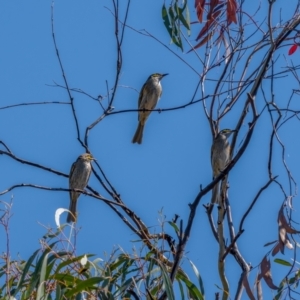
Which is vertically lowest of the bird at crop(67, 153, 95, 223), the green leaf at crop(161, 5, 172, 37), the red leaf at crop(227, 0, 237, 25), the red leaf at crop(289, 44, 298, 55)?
the red leaf at crop(289, 44, 298, 55)

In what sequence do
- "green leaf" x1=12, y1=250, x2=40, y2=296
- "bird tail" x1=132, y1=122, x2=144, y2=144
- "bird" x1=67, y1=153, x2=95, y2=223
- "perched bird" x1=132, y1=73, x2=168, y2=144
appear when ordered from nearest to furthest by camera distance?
1. "green leaf" x1=12, y1=250, x2=40, y2=296
2. "bird" x1=67, y1=153, x2=95, y2=223
3. "bird tail" x1=132, y1=122, x2=144, y2=144
4. "perched bird" x1=132, y1=73, x2=168, y2=144

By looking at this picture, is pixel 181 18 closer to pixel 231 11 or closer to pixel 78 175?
pixel 231 11

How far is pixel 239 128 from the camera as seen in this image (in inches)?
134

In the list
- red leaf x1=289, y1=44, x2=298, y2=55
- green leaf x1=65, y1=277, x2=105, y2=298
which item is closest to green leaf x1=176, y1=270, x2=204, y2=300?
green leaf x1=65, y1=277, x2=105, y2=298

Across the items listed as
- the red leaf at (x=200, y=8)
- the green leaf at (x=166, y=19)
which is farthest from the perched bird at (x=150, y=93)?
the red leaf at (x=200, y=8)

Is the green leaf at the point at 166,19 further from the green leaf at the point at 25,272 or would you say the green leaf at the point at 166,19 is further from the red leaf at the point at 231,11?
the green leaf at the point at 25,272

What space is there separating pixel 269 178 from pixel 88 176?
4.02 meters

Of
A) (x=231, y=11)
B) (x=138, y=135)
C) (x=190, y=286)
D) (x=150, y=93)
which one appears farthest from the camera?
(x=150, y=93)

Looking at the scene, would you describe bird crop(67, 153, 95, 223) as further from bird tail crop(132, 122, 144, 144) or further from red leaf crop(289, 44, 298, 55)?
red leaf crop(289, 44, 298, 55)

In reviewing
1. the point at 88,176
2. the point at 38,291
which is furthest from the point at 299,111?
the point at 88,176

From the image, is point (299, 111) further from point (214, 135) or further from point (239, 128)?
point (214, 135)

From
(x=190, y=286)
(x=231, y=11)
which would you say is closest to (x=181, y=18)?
(x=231, y=11)

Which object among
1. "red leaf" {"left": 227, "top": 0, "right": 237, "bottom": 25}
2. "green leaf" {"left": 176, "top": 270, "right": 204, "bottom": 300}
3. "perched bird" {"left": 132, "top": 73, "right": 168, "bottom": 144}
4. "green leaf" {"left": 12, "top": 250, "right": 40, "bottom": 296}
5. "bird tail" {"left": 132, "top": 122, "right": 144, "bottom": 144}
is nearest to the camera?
"green leaf" {"left": 12, "top": 250, "right": 40, "bottom": 296}

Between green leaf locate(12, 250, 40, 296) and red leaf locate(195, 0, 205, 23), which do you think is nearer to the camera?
green leaf locate(12, 250, 40, 296)
